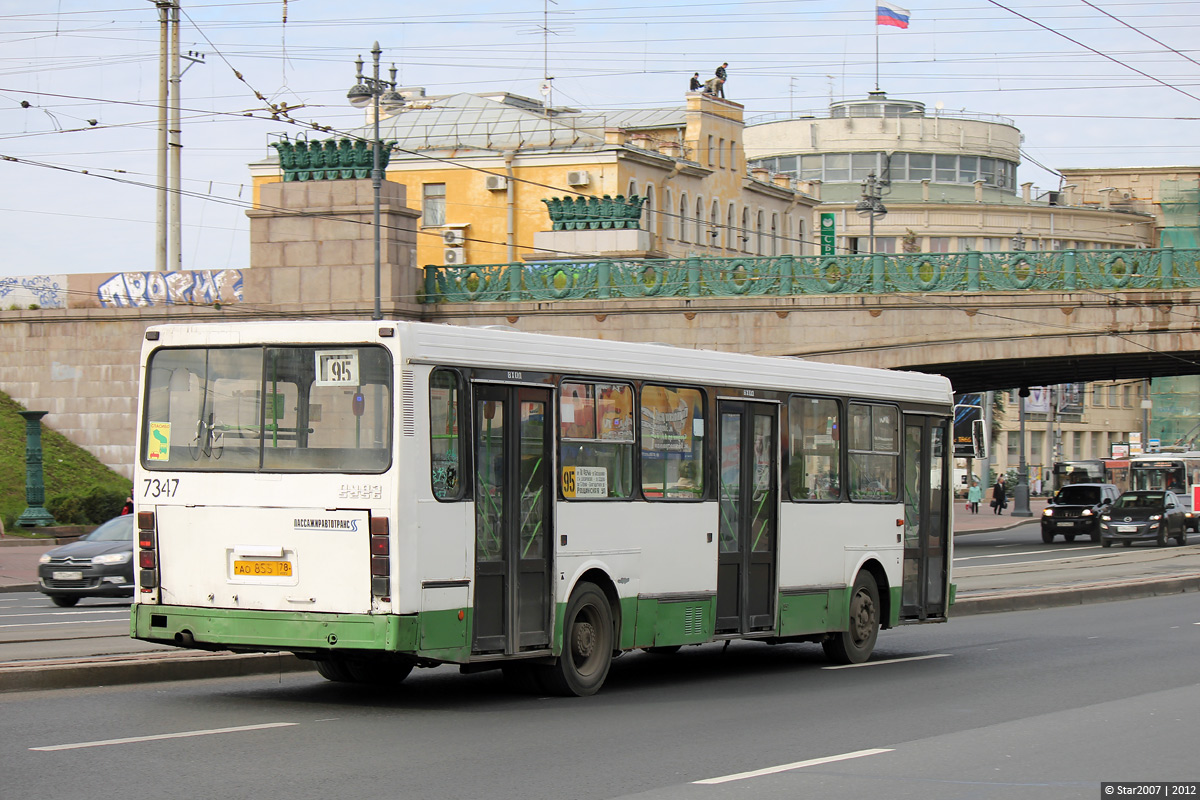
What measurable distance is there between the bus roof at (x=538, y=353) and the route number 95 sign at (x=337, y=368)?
0.09 meters

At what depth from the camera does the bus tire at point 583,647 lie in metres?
11.8

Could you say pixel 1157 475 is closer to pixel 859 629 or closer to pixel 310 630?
pixel 859 629

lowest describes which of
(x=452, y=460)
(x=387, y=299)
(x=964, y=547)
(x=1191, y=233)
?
(x=964, y=547)

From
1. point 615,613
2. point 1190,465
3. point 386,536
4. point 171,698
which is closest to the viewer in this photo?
point 386,536

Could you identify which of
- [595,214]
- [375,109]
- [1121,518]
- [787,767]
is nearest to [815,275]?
[595,214]

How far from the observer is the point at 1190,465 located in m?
58.5

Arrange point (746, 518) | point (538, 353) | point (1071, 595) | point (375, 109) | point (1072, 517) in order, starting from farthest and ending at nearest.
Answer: point (1072, 517) → point (375, 109) → point (1071, 595) → point (746, 518) → point (538, 353)

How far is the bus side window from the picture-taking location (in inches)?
423

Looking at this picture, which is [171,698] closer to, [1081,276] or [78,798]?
[78,798]

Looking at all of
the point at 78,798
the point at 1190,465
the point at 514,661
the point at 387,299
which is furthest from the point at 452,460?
the point at 1190,465

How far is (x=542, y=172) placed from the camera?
6334 centimetres

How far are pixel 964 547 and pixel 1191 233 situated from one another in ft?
157

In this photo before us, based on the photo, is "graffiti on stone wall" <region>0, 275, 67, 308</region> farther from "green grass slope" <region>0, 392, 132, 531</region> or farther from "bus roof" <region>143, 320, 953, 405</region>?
"bus roof" <region>143, 320, 953, 405</region>

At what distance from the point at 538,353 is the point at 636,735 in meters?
2.93
